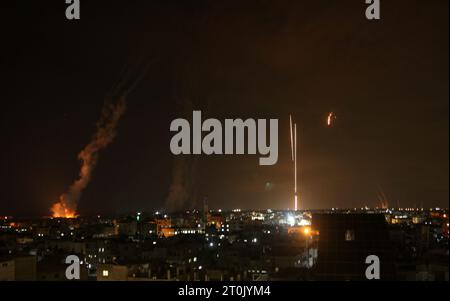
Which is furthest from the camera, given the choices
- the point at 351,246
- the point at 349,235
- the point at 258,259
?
the point at 258,259

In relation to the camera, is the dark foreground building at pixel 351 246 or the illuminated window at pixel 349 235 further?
the illuminated window at pixel 349 235

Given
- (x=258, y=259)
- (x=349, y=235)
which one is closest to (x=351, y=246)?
(x=349, y=235)

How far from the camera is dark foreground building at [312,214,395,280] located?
7.39 m

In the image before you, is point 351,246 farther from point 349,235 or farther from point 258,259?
point 258,259

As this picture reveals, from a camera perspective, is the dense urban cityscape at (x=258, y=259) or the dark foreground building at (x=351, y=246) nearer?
the dark foreground building at (x=351, y=246)

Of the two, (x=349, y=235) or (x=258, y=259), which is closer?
(x=349, y=235)

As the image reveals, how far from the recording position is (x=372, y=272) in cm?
638

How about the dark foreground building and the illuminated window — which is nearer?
the dark foreground building

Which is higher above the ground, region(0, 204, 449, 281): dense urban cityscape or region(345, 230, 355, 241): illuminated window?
region(345, 230, 355, 241): illuminated window

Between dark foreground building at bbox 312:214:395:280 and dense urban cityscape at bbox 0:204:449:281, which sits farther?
dense urban cityscape at bbox 0:204:449:281

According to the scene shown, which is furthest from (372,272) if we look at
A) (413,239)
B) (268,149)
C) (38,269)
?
(413,239)

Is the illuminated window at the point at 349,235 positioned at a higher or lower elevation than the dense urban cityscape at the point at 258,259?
higher

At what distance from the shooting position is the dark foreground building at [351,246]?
7.39m

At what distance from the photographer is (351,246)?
24.6 feet
